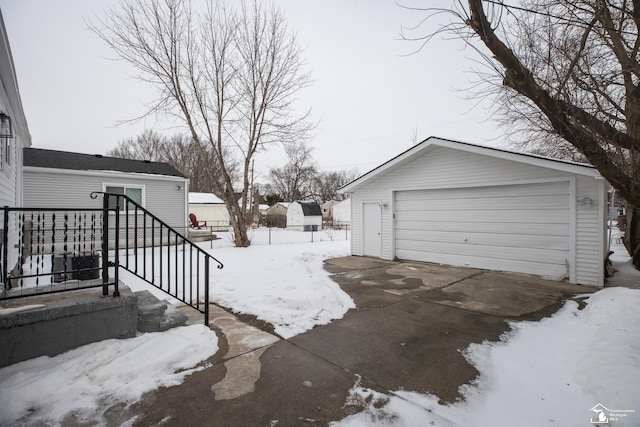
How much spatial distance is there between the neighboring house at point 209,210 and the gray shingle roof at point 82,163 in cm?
1285

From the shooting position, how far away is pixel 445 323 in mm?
4277

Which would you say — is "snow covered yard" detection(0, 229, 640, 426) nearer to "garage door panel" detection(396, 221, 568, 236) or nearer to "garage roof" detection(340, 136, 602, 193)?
"garage door panel" detection(396, 221, 568, 236)

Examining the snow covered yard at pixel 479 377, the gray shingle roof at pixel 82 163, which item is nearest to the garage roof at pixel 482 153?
the snow covered yard at pixel 479 377

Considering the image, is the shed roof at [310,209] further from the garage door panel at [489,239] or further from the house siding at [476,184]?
the garage door panel at [489,239]

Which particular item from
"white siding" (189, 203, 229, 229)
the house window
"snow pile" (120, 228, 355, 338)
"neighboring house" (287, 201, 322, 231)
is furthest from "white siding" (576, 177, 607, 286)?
"white siding" (189, 203, 229, 229)

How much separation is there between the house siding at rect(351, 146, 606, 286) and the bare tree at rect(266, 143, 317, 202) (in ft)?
131

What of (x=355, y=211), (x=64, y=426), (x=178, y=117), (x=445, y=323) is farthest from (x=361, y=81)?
(x=64, y=426)

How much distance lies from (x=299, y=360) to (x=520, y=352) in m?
2.44

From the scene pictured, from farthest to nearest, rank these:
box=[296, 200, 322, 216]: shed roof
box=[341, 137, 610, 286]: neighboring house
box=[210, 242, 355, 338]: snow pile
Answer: box=[296, 200, 322, 216]: shed roof, box=[341, 137, 610, 286]: neighboring house, box=[210, 242, 355, 338]: snow pile

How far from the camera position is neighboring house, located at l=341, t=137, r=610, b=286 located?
263 inches

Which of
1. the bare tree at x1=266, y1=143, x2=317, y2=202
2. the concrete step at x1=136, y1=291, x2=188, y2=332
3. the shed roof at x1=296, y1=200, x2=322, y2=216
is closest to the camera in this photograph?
the concrete step at x1=136, y1=291, x2=188, y2=332

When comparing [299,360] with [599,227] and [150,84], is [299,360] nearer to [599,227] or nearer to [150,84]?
[599,227]

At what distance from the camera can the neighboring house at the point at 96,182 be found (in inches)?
434

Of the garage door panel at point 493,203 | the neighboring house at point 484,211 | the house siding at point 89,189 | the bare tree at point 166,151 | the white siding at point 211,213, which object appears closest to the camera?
the neighboring house at point 484,211
